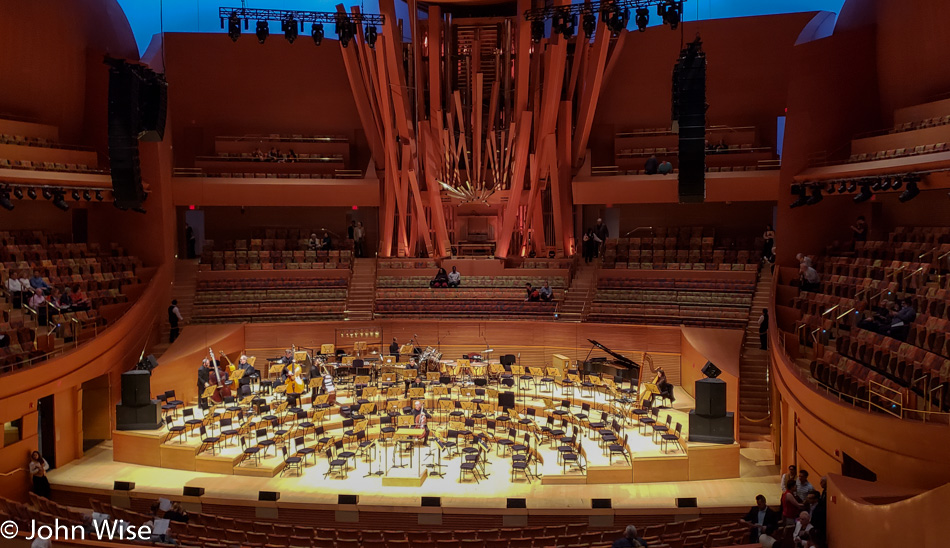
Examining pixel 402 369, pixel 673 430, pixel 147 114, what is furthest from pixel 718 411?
pixel 147 114

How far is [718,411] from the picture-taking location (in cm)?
1137

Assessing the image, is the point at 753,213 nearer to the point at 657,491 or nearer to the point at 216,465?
the point at 657,491

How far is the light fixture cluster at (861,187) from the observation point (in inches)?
482

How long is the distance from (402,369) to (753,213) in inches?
451

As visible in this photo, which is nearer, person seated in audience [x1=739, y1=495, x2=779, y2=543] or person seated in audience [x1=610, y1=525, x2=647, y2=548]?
person seated in audience [x1=610, y1=525, x2=647, y2=548]

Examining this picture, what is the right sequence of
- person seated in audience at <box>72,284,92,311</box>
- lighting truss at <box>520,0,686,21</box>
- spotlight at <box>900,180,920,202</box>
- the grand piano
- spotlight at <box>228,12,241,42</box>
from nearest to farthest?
1. spotlight at <box>900,180,920,202</box>
2. lighting truss at <box>520,0,686,21</box>
3. person seated in audience at <box>72,284,92,311</box>
4. the grand piano
5. spotlight at <box>228,12,241,42</box>

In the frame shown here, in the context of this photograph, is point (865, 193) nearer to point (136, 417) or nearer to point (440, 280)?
point (440, 280)

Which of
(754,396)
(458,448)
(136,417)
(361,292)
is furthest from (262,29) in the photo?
(754,396)

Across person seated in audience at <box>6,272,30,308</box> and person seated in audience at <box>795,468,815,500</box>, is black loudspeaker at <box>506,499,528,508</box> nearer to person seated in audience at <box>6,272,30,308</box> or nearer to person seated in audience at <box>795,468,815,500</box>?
person seated in audience at <box>795,468,815,500</box>

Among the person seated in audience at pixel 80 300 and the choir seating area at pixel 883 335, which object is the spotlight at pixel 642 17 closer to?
the choir seating area at pixel 883 335

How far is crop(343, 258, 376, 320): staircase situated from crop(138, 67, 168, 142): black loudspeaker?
682 cm

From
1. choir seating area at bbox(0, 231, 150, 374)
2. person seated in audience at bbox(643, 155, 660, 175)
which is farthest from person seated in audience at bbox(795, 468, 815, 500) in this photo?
person seated in audience at bbox(643, 155, 660, 175)

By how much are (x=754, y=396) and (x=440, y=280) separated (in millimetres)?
8058

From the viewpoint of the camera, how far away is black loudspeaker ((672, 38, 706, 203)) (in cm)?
1089
